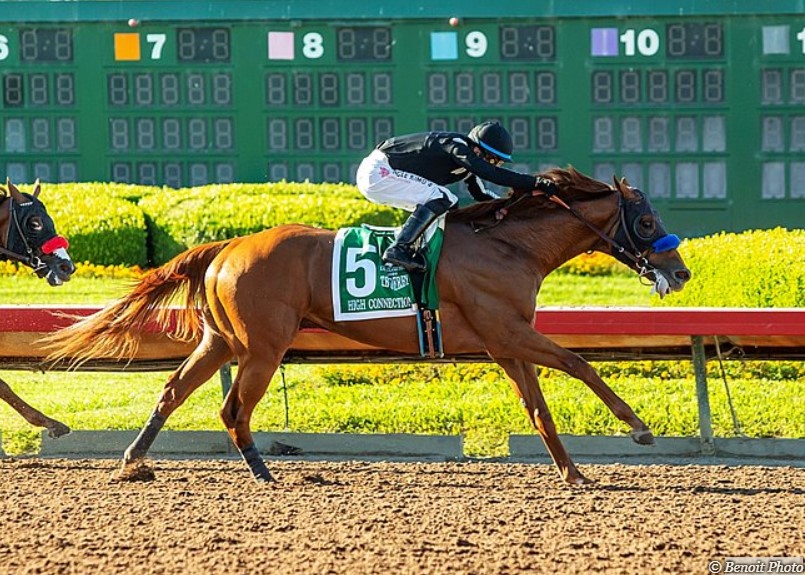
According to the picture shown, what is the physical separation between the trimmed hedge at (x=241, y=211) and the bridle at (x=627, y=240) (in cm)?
540

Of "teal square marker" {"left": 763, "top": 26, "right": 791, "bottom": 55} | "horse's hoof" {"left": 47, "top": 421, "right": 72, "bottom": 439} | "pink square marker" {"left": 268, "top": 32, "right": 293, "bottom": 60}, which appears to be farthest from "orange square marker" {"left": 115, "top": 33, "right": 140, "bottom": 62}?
"horse's hoof" {"left": 47, "top": 421, "right": 72, "bottom": 439}

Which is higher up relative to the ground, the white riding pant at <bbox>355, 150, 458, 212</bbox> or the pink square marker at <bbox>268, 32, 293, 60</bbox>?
the pink square marker at <bbox>268, 32, 293, 60</bbox>

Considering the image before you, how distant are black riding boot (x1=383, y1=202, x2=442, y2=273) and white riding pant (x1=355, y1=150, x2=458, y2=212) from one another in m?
0.14

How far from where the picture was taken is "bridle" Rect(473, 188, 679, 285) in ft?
20.7

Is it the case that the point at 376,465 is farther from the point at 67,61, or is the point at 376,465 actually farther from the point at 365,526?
the point at 67,61

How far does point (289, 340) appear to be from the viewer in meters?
6.30

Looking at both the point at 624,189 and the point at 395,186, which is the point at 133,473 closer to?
the point at 395,186

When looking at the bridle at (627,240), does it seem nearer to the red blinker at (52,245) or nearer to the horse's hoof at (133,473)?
the horse's hoof at (133,473)

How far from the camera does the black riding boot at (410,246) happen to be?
20.2 ft

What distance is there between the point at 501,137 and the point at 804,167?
670 centimetres

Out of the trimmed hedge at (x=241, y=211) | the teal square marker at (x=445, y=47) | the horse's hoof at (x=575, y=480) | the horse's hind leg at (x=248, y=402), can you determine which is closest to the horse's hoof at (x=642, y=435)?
the horse's hoof at (x=575, y=480)

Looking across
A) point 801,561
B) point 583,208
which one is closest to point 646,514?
point 801,561

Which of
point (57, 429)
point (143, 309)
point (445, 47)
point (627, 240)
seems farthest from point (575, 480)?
point (445, 47)

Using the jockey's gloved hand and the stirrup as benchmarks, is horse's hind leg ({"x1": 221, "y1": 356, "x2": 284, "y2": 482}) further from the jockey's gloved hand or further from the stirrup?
the jockey's gloved hand
